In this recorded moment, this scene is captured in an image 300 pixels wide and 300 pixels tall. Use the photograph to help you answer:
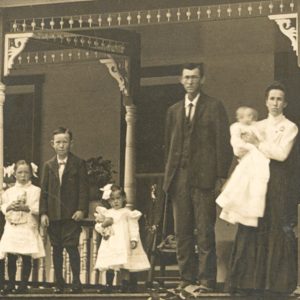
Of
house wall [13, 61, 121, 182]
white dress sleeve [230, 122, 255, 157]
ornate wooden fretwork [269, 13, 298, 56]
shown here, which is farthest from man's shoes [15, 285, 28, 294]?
ornate wooden fretwork [269, 13, 298, 56]

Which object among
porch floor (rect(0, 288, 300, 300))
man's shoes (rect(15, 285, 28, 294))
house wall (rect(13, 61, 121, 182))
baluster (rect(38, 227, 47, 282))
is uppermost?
house wall (rect(13, 61, 121, 182))

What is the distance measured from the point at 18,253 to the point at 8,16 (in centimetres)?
324

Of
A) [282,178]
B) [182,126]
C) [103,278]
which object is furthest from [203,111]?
[103,278]

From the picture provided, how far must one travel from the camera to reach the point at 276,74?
16859 mm

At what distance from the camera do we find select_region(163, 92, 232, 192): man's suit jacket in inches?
593

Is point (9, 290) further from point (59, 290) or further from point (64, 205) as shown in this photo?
point (64, 205)

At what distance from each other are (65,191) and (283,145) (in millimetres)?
3063

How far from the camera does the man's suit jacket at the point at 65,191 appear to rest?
52.1ft

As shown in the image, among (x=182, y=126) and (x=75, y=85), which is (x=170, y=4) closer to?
(x=182, y=126)

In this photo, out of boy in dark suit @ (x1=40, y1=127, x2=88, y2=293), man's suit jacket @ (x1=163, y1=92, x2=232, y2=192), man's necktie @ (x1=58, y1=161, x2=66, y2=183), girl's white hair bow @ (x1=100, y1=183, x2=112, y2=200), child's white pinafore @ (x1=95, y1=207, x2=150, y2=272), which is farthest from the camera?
girl's white hair bow @ (x1=100, y1=183, x2=112, y2=200)

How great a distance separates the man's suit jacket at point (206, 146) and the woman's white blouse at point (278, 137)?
1.72 feet

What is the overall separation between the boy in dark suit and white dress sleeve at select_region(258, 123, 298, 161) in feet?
8.73

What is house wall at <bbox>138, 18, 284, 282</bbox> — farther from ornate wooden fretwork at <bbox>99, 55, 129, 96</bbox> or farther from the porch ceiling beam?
the porch ceiling beam

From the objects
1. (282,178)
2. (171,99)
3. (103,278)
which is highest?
(171,99)
